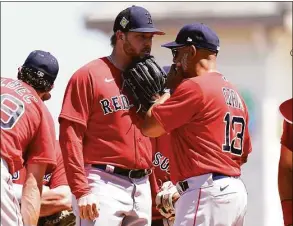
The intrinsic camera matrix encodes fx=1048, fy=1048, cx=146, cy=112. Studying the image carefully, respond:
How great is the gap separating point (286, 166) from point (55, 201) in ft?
9.80

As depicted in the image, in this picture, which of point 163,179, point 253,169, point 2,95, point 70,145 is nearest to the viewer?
point 2,95

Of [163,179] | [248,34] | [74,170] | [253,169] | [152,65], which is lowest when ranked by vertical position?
[253,169]

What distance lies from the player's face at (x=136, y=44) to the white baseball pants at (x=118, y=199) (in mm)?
966

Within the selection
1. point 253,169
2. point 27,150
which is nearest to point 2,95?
point 27,150

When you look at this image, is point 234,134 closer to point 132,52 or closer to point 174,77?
point 174,77

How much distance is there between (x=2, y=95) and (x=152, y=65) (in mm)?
1347

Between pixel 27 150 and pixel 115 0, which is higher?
pixel 27 150

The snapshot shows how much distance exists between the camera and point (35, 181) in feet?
24.7

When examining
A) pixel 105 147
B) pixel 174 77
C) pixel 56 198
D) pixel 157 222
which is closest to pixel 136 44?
pixel 174 77

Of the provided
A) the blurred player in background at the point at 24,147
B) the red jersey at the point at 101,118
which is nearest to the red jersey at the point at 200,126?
the red jersey at the point at 101,118

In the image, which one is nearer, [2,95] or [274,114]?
[2,95]

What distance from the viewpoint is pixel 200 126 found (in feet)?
25.6

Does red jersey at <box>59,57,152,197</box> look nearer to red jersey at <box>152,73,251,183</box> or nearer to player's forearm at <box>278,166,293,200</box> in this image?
red jersey at <box>152,73,251,183</box>

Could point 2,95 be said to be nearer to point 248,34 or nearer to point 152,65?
point 152,65
